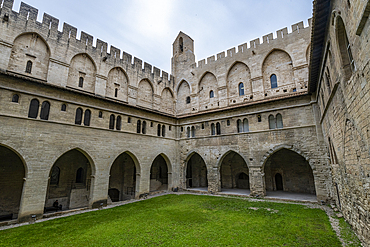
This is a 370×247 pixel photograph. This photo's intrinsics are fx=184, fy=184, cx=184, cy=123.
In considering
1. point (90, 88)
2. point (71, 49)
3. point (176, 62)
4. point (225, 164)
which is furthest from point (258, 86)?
point (71, 49)

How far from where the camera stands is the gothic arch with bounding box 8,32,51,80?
1299cm

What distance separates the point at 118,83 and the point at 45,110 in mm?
7484

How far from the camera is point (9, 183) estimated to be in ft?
44.9

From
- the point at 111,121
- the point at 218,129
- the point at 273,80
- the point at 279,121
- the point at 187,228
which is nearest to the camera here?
the point at 187,228

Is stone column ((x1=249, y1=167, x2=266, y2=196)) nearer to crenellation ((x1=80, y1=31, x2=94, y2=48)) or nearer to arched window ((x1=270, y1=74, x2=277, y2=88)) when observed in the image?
arched window ((x1=270, y1=74, x2=277, y2=88))

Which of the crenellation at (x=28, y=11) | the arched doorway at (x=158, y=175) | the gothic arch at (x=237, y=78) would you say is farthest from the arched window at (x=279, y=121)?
the crenellation at (x=28, y=11)

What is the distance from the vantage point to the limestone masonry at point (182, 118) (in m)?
7.34

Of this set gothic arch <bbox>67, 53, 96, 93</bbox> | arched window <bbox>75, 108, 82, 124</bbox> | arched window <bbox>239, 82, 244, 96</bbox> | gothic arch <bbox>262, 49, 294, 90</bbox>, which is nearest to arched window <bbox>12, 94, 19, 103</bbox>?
Answer: arched window <bbox>75, 108, 82, 124</bbox>

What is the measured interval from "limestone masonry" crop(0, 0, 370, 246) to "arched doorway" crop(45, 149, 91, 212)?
0.29 feet

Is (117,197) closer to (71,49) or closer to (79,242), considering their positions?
(79,242)

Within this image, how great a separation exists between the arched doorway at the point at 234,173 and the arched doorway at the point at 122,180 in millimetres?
10354

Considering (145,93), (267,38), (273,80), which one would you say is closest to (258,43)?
(267,38)

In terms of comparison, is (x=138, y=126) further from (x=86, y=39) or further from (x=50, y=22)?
(x=50, y=22)

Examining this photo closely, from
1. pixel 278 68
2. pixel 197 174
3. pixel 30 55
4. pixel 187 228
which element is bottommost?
pixel 187 228
